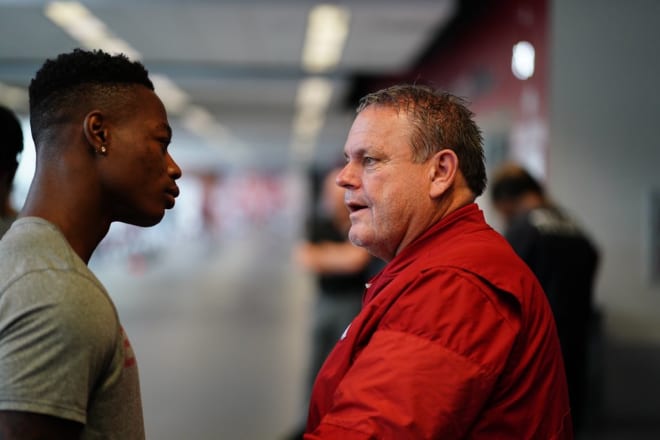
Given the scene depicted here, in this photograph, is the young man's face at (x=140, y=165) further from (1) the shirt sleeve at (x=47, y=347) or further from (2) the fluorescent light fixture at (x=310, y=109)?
(2) the fluorescent light fixture at (x=310, y=109)

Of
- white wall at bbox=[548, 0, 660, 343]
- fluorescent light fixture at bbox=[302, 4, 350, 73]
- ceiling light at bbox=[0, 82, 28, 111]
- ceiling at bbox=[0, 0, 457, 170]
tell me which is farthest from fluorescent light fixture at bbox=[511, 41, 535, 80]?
ceiling light at bbox=[0, 82, 28, 111]

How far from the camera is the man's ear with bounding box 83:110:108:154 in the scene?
133 centimetres

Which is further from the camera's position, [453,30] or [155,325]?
[155,325]

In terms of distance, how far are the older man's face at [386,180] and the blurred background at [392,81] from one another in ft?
2.87

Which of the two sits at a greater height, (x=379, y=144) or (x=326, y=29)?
(x=326, y=29)

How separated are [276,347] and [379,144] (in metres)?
6.04

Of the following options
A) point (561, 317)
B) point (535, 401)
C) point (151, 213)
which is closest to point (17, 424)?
point (151, 213)

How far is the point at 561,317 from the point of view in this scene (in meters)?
3.39

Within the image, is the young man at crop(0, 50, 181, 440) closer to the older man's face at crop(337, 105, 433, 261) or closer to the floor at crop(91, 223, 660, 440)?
the older man's face at crop(337, 105, 433, 261)

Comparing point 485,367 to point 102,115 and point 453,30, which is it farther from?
point 453,30

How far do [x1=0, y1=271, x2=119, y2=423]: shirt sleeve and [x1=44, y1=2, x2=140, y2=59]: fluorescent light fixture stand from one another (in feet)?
15.0

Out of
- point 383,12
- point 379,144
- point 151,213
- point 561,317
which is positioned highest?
point 383,12

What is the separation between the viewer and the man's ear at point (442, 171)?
58.6 inches

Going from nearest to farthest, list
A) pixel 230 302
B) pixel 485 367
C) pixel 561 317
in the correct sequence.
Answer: pixel 485 367 → pixel 561 317 → pixel 230 302
